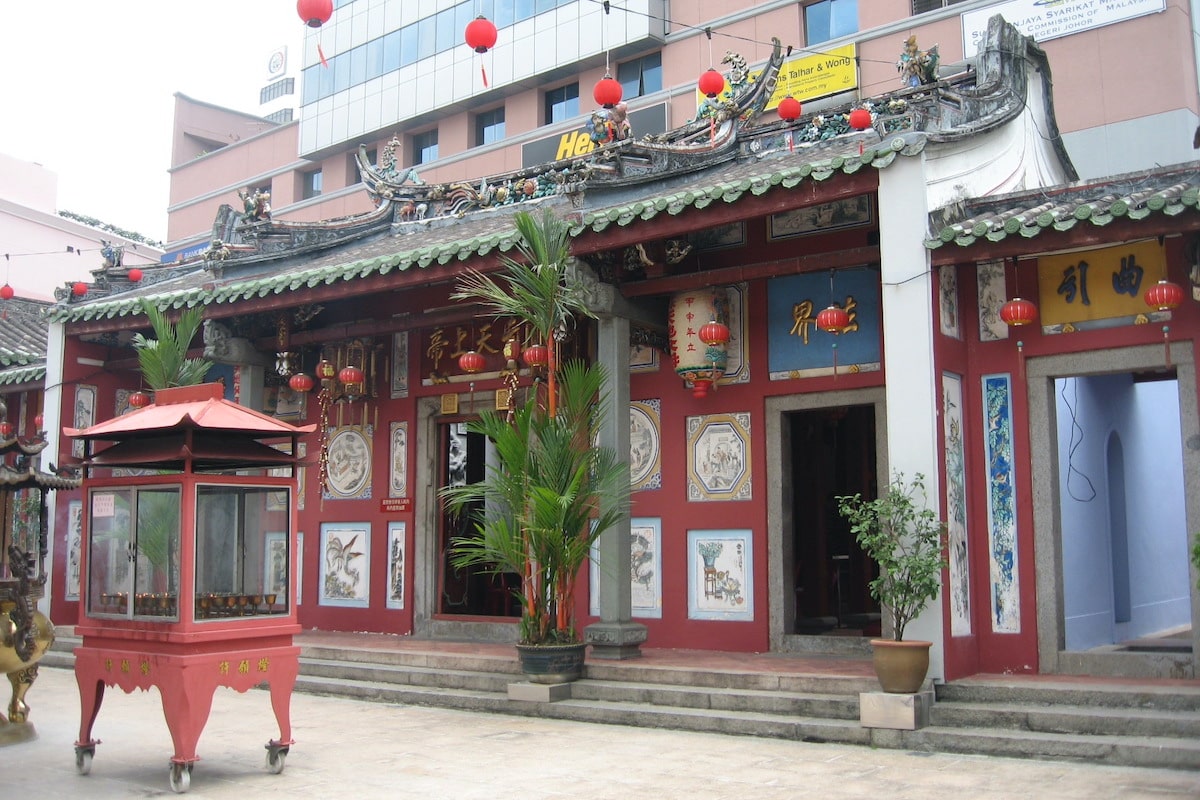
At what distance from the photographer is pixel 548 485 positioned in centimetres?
791

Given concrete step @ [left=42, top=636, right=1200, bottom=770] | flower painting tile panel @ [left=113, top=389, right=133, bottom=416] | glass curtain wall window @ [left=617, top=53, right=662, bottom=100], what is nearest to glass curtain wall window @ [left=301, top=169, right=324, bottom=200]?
glass curtain wall window @ [left=617, top=53, right=662, bottom=100]

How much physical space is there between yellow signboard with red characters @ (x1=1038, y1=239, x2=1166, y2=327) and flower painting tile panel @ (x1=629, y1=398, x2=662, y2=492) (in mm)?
3269

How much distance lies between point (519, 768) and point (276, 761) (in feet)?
4.16

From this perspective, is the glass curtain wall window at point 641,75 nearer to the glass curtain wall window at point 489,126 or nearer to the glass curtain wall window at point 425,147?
the glass curtain wall window at point 489,126

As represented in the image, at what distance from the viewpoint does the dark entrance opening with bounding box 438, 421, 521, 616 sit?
11.2m

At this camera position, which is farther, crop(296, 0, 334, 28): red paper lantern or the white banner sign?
the white banner sign

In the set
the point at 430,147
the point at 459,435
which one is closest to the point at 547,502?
the point at 459,435

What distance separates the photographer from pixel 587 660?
27.7 ft

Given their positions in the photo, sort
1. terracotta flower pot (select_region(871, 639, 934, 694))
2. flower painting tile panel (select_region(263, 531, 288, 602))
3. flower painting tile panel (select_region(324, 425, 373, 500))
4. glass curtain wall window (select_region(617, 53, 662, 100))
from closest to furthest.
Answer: flower painting tile panel (select_region(263, 531, 288, 602)) → terracotta flower pot (select_region(871, 639, 934, 694)) → flower painting tile panel (select_region(324, 425, 373, 500)) → glass curtain wall window (select_region(617, 53, 662, 100))

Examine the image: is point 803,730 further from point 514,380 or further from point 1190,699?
point 514,380

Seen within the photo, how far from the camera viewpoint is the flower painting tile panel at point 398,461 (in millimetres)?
11164

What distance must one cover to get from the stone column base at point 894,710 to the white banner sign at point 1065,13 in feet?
43.4

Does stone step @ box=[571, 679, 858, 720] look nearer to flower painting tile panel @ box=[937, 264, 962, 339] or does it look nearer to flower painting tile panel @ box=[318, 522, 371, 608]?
flower painting tile panel @ box=[937, 264, 962, 339]

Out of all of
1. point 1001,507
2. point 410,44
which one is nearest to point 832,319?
point 1001,507
